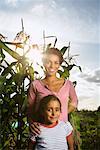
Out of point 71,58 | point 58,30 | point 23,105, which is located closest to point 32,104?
point 23,105

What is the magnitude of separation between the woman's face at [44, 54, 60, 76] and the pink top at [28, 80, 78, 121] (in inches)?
2.5

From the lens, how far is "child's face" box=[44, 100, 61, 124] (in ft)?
5.05

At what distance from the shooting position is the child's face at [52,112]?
1.54 m

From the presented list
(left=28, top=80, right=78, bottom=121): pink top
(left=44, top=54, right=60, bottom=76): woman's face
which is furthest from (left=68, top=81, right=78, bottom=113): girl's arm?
(left=44, top=54, right=60, bottom=76): woman's face

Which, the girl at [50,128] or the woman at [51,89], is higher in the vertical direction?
the woman at [51,89]

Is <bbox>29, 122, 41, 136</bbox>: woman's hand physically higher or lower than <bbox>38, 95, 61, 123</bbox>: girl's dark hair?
lower

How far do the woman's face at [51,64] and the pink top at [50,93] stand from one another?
0.06m

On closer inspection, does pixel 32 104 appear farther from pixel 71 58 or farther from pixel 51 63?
pixel 71 58

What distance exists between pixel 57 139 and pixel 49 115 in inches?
4.2

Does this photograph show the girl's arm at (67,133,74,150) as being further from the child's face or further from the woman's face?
the woman's face

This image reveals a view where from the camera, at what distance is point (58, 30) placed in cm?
189

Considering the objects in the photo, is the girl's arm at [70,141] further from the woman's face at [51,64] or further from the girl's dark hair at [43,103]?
the woman's face at [51,64]

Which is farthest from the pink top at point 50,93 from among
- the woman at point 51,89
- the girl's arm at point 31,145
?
the girl's arm at point 31,145

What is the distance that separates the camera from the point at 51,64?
161 cm
